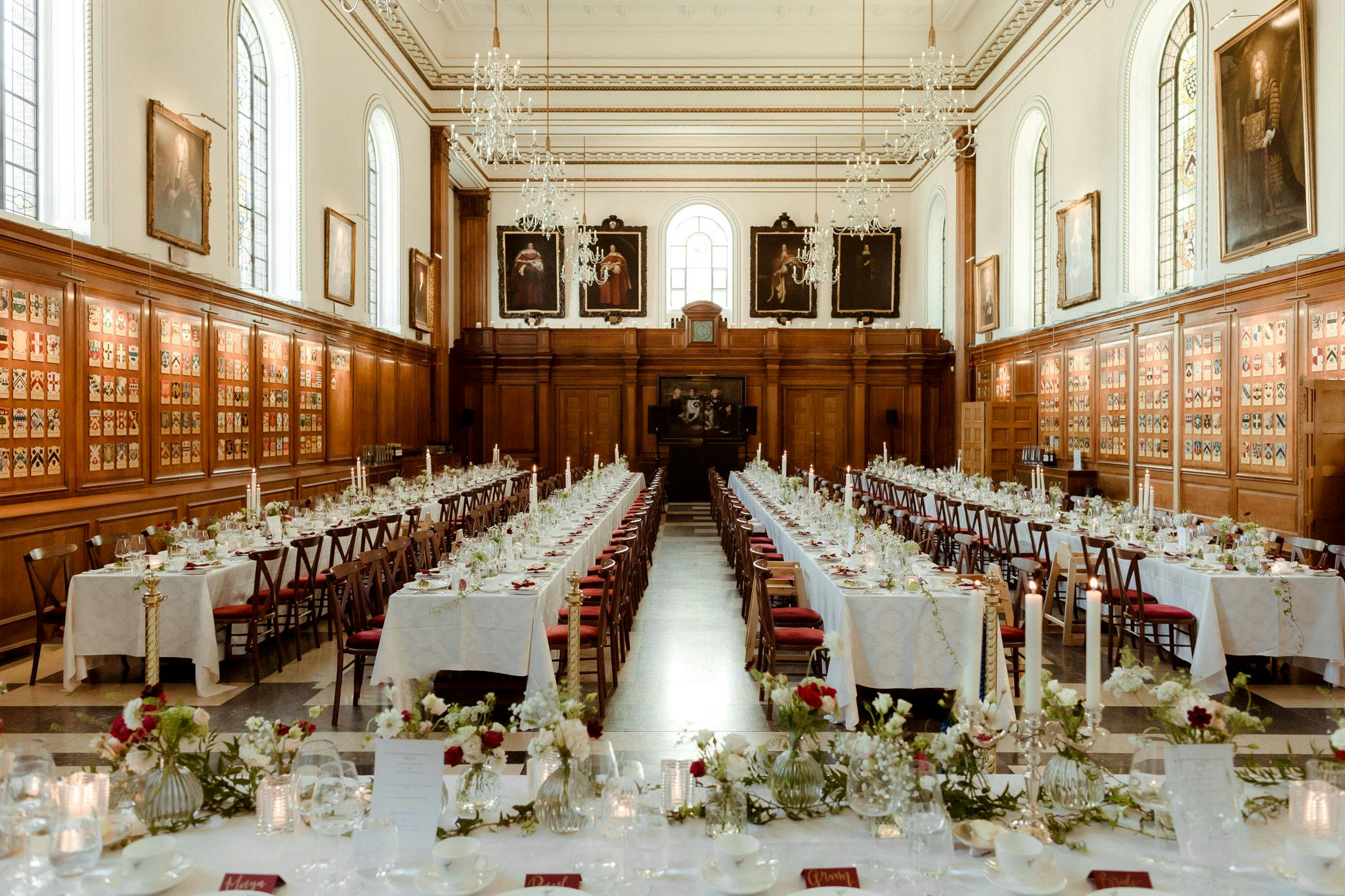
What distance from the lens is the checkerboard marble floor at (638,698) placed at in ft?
16.9

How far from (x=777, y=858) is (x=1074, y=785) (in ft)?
2.74

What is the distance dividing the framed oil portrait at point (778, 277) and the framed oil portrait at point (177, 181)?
16.4 metres

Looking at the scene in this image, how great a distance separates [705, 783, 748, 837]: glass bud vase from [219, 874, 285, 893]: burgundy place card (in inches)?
38.5

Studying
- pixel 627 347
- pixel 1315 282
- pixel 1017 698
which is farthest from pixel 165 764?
pixel 627 347

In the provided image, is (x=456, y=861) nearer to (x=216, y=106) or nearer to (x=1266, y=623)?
(x=1266, y=623)

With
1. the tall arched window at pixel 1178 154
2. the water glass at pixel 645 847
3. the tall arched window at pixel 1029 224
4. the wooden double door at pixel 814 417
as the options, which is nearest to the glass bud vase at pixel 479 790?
the water glass at pixel 645 847

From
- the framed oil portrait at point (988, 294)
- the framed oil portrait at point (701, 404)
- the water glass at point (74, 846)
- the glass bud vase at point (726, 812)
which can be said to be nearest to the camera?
the water glass at point (74, 846)

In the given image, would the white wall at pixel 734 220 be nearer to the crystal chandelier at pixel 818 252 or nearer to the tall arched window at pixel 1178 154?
the crystal chandelier at pixel 818 252

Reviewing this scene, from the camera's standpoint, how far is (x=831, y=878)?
1.94 meters

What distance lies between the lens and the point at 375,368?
55.3 feet

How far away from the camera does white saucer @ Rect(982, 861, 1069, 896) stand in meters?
1.86

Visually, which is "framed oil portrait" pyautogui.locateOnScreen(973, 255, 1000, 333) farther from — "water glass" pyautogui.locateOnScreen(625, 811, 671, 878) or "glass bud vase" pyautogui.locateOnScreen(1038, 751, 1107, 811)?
"water glass" pyautogui.locateOnScreen(625, 811, 671, 878)

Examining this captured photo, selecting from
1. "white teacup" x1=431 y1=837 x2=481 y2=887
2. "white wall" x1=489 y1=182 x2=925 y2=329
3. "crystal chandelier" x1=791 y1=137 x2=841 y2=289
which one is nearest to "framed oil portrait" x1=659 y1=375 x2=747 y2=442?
"white wall" x1=489 y1=182 x2=925 y2=329

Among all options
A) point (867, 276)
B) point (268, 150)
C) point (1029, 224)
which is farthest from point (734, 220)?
point (268, 150)
